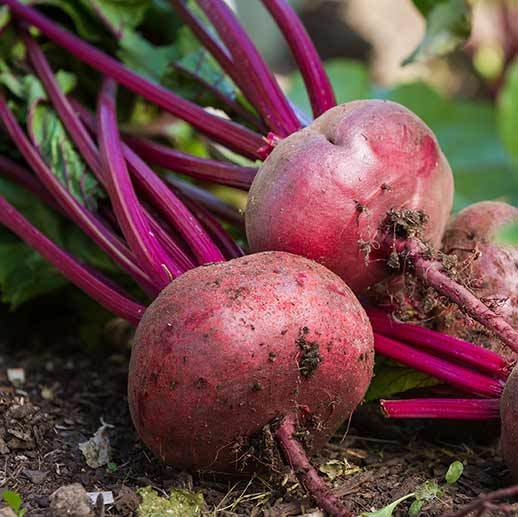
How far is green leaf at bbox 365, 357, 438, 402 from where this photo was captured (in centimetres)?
209

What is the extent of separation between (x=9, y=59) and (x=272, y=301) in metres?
1.79

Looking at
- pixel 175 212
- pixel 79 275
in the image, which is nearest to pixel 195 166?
pixel 175 212

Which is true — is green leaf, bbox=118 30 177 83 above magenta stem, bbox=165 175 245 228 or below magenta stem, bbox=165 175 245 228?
above

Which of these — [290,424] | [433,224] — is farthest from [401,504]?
[433,224]

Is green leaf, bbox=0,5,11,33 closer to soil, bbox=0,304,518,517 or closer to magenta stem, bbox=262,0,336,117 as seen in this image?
magenta stem, bbox=262,0,336,117

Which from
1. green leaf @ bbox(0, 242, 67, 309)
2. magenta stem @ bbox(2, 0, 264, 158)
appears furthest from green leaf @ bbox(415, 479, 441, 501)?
green leaf @ bbox(0, 242, 67, 309)

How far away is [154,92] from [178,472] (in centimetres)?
125

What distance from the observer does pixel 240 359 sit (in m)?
1.65

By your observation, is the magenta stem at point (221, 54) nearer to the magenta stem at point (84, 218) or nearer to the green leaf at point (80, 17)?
the green leaf at point (80, 17)

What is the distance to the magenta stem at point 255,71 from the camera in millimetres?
2270

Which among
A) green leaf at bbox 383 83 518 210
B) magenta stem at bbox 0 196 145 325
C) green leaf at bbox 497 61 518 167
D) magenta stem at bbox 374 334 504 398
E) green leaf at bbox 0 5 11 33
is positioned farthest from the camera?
green leaf at bbox 383 83 518 210

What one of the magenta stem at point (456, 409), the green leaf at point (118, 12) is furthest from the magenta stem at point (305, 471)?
the green leaf at point (118, 12)

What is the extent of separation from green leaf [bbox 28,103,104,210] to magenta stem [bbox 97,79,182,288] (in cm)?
12

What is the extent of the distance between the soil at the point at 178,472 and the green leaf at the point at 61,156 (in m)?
0.60
